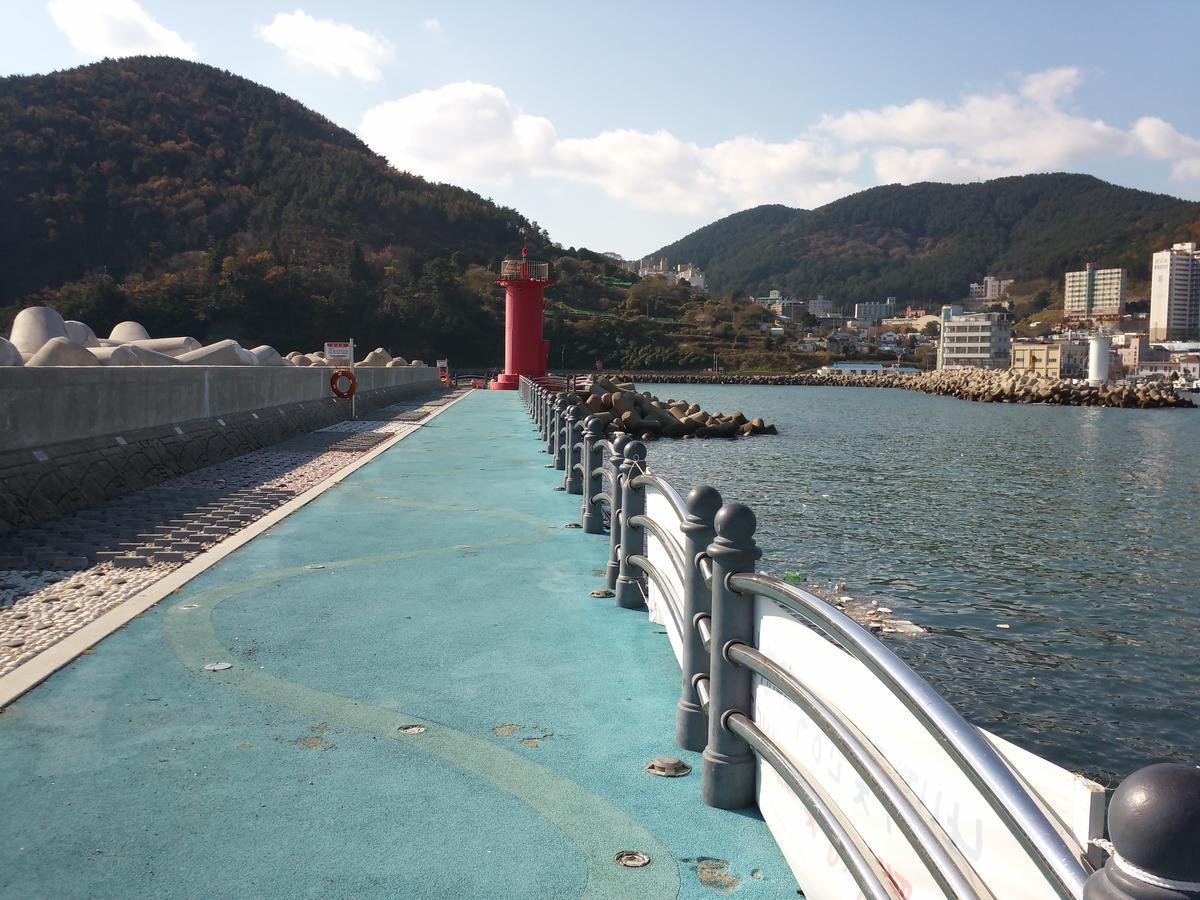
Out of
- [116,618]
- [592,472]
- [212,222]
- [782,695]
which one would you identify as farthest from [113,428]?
[212,222]

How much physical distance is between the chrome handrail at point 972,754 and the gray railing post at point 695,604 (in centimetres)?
113

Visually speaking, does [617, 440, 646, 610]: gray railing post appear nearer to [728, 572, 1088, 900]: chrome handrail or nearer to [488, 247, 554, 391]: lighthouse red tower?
[728, 572, 1088, 900]: chrome handrail

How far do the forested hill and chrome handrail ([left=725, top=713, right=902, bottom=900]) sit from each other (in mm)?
87736

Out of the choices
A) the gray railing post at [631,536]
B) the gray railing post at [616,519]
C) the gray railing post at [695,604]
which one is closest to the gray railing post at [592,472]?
the gray railing post at [616,519]

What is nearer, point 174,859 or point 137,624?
point 174,859

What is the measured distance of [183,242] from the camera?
341 ft

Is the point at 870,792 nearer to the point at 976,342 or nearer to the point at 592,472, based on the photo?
the point at 592,472

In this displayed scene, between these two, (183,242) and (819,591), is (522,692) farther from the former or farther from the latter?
(183,242)

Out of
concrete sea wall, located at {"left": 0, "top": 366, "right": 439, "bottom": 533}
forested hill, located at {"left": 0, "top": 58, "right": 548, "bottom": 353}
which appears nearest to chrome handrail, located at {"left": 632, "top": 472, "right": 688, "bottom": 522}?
concrete sea wall, located at {"left": 0, "top": 366, "right": 439, "bottom": 533}

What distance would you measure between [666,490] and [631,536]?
122 cm

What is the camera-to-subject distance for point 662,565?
5.30 meters

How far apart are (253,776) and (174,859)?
590mm

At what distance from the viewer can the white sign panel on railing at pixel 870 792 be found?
1812 millimetres

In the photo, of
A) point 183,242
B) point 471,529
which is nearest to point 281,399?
point 471,529
